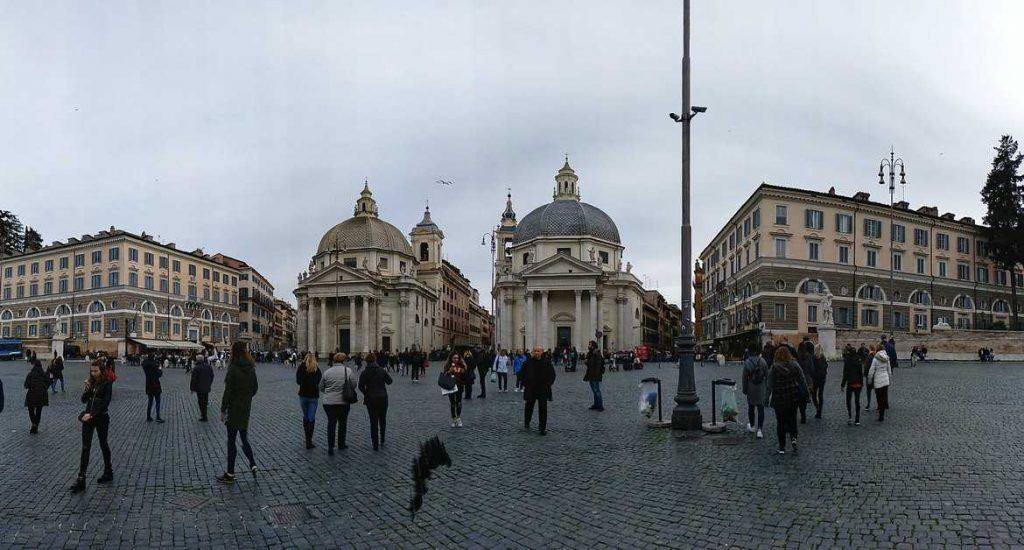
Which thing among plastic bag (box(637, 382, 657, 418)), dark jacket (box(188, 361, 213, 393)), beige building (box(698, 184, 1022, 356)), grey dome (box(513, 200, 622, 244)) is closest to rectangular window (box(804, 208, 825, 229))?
beige building (box(698, 184, 1022, 356))

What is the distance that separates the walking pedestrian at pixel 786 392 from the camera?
9625 millimetres

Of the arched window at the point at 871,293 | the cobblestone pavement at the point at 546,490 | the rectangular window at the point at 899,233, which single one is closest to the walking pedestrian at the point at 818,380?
the cobblestone pavement at the point at 546,490

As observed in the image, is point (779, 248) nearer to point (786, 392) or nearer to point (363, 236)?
point (786, 392)

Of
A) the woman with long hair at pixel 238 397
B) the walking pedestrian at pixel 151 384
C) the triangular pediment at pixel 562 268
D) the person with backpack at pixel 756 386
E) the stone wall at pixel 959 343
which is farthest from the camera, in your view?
the triangular pediment at pixel 562 268

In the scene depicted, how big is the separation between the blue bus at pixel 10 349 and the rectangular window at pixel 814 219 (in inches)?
2708

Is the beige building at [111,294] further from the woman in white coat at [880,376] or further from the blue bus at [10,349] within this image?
the woman in white coat at [880,376]

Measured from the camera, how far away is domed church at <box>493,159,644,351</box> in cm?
7050

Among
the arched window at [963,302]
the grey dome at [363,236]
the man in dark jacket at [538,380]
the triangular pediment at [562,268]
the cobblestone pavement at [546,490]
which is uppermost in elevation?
the grey dome at [363,236]

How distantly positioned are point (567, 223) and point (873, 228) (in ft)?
105

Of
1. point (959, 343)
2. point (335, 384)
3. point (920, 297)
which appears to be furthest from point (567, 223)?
point (335, 384)

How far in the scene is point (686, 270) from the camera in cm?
1320

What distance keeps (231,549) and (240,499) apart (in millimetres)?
1843

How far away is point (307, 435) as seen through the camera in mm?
10922

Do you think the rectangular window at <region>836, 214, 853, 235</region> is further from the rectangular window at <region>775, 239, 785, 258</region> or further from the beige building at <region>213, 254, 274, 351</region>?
the beige building at <region>213, 254, 274, 351</region>
